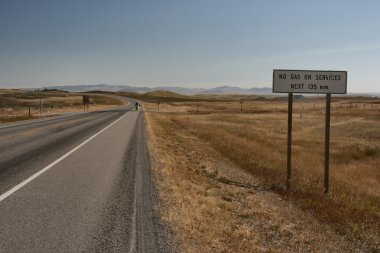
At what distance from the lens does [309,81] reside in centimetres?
1041

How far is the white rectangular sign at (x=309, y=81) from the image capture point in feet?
33.7

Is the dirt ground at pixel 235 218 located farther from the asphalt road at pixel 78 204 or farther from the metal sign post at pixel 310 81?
the metal sign post at pixel 310 81

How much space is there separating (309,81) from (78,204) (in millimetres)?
7015

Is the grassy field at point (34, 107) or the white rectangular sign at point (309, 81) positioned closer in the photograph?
the white rectangular sign at point (309, 81)

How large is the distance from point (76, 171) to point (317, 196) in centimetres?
653

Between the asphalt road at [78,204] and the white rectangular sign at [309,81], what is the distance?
4478 millimetres

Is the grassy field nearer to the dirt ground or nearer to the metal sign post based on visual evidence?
the dirt ground

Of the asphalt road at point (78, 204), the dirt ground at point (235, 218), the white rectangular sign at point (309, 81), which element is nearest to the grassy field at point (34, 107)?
the asphalt road at point (78, 204)

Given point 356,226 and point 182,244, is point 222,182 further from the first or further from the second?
point 182,244

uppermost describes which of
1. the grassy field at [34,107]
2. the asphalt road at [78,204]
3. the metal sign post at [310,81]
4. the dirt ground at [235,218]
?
the metal sign post at [310,81]

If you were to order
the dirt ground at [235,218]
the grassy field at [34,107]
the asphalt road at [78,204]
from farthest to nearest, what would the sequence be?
the grassy field at [34,107]
the dirt ground at [235,218]
the asphalt road at [78,204]

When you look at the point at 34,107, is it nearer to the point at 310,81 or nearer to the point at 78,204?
the point at 310,81

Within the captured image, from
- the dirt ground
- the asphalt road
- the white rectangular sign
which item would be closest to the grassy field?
the asphalt road

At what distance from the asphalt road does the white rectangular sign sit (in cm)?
448
